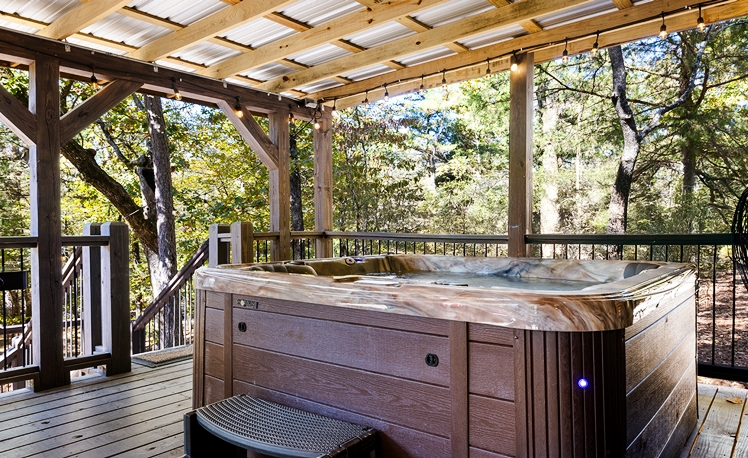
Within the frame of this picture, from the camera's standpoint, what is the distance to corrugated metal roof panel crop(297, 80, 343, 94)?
492cm

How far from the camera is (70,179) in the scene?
9422mm

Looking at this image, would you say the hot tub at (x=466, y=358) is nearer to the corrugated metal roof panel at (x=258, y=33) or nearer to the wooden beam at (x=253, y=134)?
the corrugated metal roof panel at (x=258, y=33)

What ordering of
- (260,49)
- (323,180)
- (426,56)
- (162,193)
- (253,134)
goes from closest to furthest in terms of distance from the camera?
(260,49), (426,56), (253,134), (323,180), (162,193)

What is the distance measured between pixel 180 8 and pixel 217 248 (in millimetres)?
1828

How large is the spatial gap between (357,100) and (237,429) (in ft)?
13.3

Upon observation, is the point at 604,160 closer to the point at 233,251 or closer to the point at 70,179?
the point at 233,251

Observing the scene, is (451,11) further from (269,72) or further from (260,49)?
(269,72)

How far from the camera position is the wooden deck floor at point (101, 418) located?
225 cm

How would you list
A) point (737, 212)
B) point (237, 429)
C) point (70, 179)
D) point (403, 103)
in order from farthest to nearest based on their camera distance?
point (403, 103)
point (70, 179)
point (737, 212)
point (237, 429)

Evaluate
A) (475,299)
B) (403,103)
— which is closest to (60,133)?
(475,299)

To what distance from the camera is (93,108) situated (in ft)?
11.8

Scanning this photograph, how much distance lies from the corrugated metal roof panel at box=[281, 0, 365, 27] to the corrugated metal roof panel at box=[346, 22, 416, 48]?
24cm

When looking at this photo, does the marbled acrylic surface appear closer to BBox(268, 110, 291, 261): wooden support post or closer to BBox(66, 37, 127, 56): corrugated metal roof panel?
BBox(268, 110, 291, 261): wooden support post

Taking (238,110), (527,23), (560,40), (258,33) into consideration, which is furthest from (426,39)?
(238,110)
